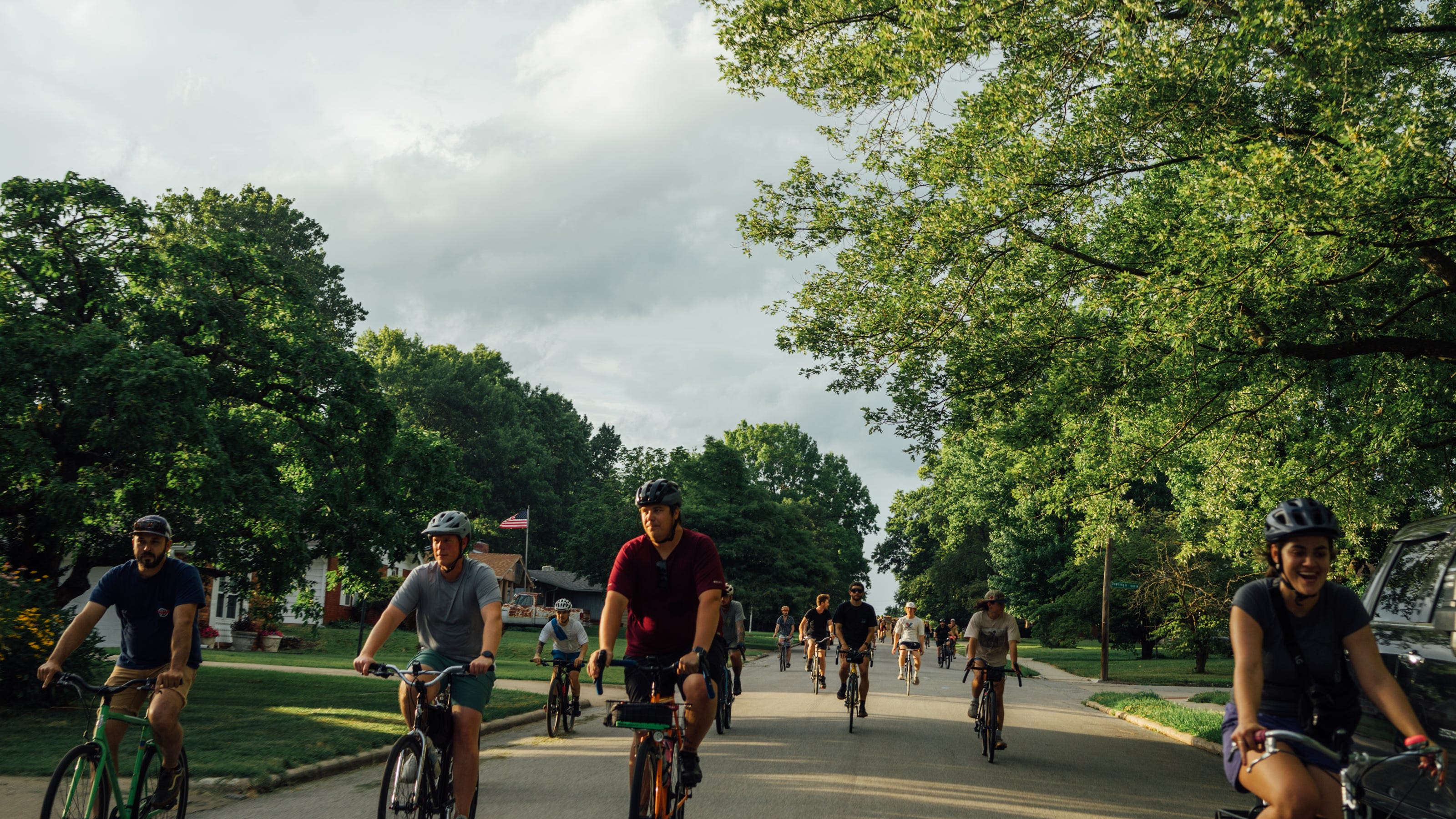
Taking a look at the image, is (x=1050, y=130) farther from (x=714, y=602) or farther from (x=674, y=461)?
(x=674, y=461)

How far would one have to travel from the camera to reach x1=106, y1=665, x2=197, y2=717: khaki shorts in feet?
20.7

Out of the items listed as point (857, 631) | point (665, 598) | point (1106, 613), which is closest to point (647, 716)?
point (665, 598)

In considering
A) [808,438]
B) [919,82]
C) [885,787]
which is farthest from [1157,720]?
[808,438]

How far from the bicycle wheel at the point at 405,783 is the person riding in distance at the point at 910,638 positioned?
17.7 m

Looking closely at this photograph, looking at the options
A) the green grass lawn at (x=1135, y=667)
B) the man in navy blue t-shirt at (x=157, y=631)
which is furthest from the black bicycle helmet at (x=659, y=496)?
the green grass lawn at (x=1135, y=667)

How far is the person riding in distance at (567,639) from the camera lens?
46.9ft

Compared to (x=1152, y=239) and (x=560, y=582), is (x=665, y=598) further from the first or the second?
(x=560, y=582)

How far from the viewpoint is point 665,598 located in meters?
6.22

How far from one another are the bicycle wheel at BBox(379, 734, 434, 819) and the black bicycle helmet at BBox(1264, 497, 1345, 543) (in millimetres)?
4053

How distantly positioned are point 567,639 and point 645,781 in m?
9.56

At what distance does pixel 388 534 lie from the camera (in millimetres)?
18891

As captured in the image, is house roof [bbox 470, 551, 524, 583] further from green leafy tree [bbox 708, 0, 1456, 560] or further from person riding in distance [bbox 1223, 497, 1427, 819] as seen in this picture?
person riding in distance [bbox 1223, 497, 1427, 819]

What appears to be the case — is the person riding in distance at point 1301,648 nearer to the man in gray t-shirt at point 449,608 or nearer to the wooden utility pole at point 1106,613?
the man in gray t-shirt at point 449,608

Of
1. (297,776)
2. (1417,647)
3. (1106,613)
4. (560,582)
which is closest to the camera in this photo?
(1417,647)
